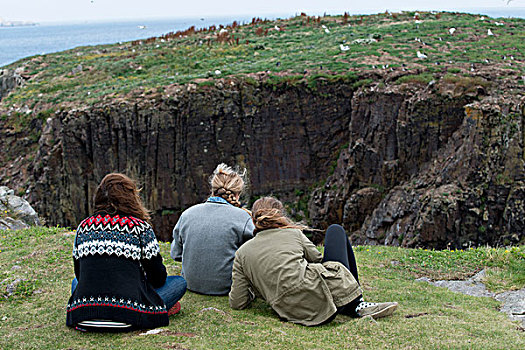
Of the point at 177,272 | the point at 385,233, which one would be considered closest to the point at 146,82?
the point at 385,233

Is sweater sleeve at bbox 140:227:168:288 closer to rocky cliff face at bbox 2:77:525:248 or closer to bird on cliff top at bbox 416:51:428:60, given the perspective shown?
rocky cliff face at bbox 2:77:525:248

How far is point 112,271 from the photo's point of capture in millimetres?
4879

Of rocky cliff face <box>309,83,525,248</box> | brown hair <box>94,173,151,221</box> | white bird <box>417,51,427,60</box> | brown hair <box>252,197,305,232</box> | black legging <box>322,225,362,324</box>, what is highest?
A: white bird <box>417,51,427,60</box>

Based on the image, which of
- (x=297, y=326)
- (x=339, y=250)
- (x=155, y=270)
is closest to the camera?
(x=155, y=270)

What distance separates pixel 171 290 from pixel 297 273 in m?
1.53

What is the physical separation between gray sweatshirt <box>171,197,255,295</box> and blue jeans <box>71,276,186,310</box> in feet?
2.22

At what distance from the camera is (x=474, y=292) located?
8.00 m

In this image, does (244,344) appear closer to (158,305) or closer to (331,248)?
(158,305)

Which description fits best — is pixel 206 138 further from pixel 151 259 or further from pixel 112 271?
pixel 112 271

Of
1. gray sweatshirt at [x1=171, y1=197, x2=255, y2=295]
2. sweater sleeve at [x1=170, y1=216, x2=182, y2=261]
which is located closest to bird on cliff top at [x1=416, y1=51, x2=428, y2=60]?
gray sweatshirt at [x1=171, y1=197, x2=255, y2=295]

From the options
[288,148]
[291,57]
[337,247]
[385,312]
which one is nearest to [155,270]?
[337,247]

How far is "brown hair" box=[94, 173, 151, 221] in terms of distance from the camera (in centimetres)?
503

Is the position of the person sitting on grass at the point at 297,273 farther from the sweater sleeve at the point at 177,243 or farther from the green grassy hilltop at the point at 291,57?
the green grassy hilltop at the point at 291,57

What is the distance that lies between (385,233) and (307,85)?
23.6 ft
